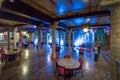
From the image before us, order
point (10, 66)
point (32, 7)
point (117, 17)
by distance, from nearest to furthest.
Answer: point (117, 17)
point (32, 7)
point (10, 66)

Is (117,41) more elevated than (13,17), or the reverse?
(13,17)

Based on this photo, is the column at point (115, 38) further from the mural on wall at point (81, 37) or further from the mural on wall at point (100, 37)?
the mural on wall at point (81, 37)

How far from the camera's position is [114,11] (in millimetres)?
3812

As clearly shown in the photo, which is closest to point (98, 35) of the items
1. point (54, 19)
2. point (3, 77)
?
point (54, 19)

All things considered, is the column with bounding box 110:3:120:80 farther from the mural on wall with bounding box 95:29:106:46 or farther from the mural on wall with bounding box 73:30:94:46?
the mural on wall with bounding box 73:30:94:46

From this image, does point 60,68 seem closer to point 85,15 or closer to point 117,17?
point 117,17

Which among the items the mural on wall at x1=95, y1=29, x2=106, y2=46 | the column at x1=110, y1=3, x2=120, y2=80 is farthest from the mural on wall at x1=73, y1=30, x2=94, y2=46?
the column at x1=110, y1=3, x2=120, y2=80

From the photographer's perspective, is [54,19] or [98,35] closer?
[54,19]

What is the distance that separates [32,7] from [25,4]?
551 mm

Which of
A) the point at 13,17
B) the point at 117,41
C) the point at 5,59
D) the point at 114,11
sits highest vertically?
the point at 13,17

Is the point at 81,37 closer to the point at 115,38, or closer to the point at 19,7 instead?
the point at 19,7

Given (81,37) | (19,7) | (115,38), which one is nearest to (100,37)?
(81,37)

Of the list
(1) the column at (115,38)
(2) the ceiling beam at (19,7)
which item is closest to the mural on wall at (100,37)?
(2) the ceiling beam at (19,7)

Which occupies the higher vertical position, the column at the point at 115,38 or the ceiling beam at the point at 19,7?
the ceiling beam at the point at 19,7
